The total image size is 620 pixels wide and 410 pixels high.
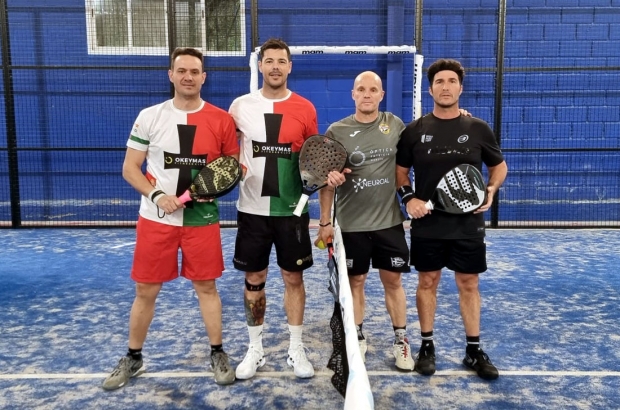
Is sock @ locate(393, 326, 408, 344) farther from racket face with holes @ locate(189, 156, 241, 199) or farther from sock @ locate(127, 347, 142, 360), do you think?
sock @ locate(127, 347, 142, 360)

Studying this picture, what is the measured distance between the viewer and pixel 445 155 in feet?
9.34

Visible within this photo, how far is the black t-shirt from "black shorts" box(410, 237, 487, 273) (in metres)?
0.04

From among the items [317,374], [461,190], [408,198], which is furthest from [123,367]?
[461,190]

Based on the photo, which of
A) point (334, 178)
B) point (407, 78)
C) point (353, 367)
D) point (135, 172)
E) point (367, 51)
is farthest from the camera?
point (407, 78)

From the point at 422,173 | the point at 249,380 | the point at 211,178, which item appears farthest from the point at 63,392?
the point at 422,173

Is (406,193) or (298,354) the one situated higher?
(406,193)

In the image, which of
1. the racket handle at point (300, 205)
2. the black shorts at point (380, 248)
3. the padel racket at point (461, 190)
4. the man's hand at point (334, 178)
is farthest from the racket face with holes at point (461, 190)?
the racket handle at point (300, 205)

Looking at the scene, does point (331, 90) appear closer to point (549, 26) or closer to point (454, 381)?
point (549, 26)

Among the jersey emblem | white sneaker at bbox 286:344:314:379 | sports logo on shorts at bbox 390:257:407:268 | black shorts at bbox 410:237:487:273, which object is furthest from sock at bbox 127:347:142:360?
the jersey emblem

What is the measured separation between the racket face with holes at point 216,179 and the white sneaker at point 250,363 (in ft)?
3.16

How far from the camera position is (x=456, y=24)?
308 inches

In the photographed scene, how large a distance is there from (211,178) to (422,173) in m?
1.19

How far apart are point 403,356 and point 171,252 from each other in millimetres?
1466

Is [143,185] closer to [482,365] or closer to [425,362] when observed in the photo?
[425,362]
